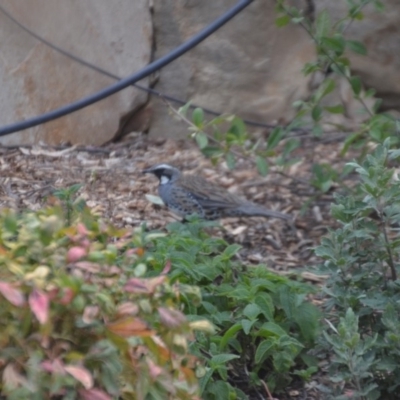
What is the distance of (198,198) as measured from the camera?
6348 mm

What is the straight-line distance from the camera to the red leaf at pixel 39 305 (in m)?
2.35

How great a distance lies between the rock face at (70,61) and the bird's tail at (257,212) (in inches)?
65.3

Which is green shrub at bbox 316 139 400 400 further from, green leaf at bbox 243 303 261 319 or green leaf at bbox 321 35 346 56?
green leaf at bbox 321 35 346 56

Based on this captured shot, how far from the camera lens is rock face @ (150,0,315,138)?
24.2 feet

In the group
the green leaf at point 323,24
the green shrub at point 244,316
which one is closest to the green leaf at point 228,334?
the green shrub at point 244,316

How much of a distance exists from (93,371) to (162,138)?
5160mm

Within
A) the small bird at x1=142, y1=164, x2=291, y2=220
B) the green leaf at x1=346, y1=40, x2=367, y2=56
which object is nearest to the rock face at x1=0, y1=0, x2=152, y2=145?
the small bird at x1=142, y1=164, x2=291, y2=220

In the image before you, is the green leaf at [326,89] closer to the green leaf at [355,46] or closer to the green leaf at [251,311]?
the green leaf at [355,46]

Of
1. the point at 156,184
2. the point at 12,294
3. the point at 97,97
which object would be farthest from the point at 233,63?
the point at 12,294

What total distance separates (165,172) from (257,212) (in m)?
0.73

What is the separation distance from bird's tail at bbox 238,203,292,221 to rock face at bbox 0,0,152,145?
1.66 metres

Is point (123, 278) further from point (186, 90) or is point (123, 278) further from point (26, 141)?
point (186, 90)

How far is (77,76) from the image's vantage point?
712 cm

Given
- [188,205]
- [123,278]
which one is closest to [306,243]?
[188,205]
